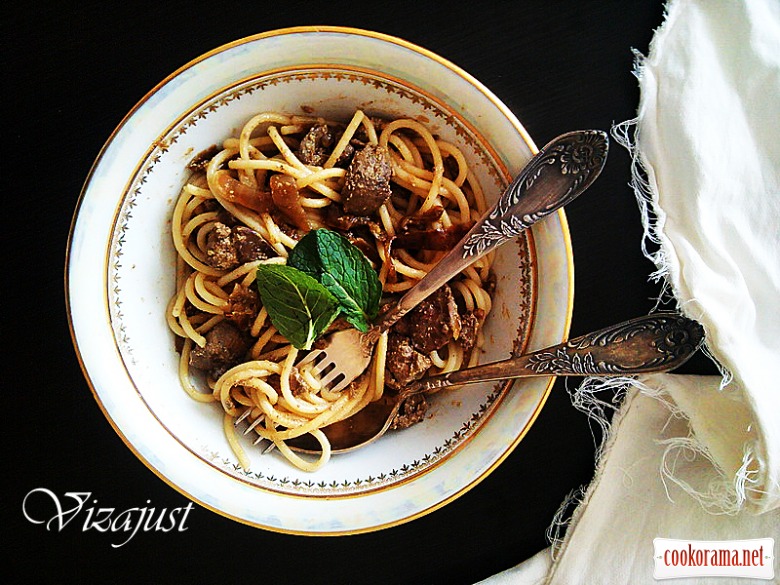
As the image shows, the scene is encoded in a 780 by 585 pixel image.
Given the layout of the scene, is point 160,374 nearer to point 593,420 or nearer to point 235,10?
point 235,10

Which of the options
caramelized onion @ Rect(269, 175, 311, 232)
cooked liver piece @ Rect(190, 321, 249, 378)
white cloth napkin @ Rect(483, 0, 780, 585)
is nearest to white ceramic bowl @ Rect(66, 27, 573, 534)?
cooked liver piece @ Rect(190, 321, 249, 378)

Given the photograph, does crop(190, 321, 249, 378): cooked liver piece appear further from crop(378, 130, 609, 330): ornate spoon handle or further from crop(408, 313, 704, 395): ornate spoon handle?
crop(408, 313, 704, 395): ornate spoon handle

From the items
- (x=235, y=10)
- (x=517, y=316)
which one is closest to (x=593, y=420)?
(x=517, y=316)

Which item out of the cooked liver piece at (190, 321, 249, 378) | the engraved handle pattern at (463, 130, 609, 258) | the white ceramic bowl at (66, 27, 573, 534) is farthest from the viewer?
the cooked liver piece at (190, 321, 249, 378)

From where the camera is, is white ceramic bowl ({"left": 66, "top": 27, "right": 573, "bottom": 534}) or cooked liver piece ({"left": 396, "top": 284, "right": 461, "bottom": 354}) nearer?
white ceramic bowl ({"left": 66, "top": 27, "right": 573, "bottom": 534})

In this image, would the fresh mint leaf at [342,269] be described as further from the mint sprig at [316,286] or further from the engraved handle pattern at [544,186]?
the engraved handle pattern at [544,186]

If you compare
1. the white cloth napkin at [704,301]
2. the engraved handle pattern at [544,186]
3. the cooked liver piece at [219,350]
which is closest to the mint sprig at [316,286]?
the cooked liver piece at [219,350]
